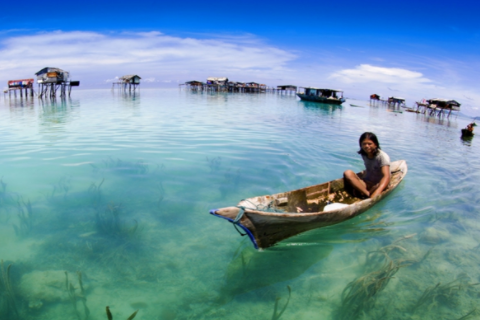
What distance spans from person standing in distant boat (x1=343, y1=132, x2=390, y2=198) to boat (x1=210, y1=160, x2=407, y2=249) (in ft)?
0.67

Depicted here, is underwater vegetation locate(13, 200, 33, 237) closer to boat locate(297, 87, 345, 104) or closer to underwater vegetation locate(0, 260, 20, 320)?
underwater vegetation locate(0, 260, 20, 320)

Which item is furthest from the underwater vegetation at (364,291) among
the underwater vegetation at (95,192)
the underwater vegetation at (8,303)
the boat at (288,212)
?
the underwater vegetation at (95,192)

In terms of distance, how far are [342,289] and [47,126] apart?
15090mm

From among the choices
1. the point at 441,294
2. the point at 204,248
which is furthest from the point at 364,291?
the point at 204,248

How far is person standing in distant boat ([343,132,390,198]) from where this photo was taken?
18.4 feet

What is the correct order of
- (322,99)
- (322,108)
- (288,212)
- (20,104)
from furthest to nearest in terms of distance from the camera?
(322,99) → (322,108) → (20,104) → (288,212)

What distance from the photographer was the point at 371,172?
6.14m

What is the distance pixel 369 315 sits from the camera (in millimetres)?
3250

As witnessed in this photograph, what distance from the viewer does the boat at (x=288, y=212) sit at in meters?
3.65

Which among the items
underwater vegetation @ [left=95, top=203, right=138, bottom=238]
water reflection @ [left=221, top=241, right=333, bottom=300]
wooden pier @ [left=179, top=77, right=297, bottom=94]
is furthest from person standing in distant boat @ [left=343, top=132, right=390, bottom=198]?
wooden pier @ [left=179, top=77, right=297, bottom=94]

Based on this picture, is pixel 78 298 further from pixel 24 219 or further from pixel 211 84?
pixel 211 84

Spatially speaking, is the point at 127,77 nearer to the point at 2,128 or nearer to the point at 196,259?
the point at 2,128

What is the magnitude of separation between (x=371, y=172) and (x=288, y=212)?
241 cm

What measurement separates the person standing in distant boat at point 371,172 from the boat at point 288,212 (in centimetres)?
21
